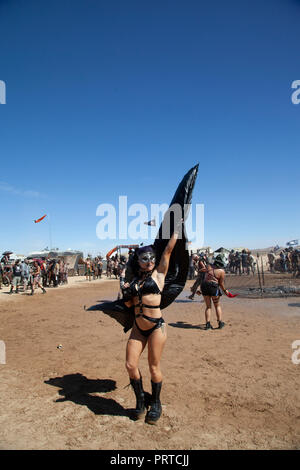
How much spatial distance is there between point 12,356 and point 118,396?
9.75ft

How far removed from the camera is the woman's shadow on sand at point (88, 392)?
371 cm

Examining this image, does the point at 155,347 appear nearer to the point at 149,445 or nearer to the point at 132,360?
the point at 132,360

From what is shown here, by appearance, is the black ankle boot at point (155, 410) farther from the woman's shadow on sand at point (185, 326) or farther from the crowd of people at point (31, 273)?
the crowd of people at point (31, 273)

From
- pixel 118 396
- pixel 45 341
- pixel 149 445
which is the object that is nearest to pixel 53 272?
pixel 45 341

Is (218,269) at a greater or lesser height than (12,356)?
greater

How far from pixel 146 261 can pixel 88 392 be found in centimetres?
227

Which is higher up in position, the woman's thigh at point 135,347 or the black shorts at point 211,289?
the black shorts at point 211,289

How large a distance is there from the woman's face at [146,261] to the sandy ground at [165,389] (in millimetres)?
1821

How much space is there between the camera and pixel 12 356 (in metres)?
5.90

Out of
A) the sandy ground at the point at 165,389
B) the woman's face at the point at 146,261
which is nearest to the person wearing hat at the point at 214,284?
the sandy ground at the point at 165,389

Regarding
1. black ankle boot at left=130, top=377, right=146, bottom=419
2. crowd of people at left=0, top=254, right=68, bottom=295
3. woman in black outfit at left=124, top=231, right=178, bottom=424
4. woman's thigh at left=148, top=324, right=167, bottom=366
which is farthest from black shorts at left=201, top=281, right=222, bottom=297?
crowd of people at left=0, top=254, right=68, bottom=295

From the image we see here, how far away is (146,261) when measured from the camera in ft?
11.8
